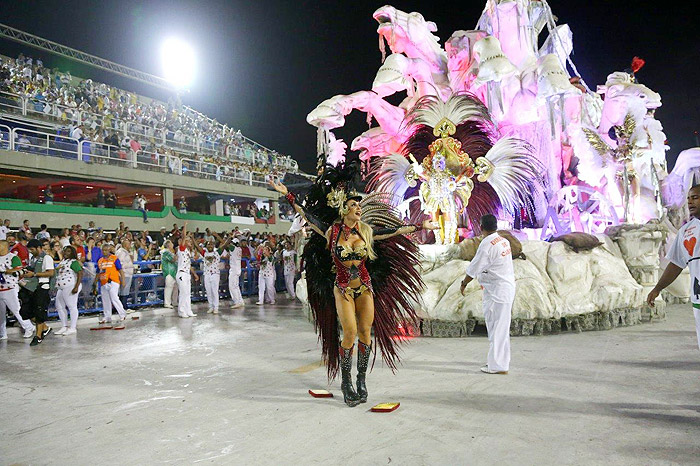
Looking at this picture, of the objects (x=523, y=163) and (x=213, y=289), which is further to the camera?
(x=213, y=289)

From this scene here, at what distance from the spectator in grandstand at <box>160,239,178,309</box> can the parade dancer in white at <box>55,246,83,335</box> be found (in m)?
3.28

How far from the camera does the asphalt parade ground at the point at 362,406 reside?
325 centimetres

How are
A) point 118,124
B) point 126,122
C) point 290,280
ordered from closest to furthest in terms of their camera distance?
point 290,280, point 118,124, point 126,122

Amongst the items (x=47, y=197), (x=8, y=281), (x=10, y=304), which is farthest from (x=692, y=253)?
(x=47, y=197)

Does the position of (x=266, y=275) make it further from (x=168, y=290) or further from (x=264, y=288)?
(x=168, y=290)

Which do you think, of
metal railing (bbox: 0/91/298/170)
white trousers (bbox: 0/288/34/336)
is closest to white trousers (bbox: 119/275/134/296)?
white trousers (bbox: 0/288/34/336)

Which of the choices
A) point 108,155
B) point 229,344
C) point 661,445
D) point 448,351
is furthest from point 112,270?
point 108,155

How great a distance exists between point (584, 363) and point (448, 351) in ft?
5.58

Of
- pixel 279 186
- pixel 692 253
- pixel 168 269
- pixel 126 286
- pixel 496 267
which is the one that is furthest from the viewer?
pixel 168 269

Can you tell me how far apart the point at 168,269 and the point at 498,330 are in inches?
380

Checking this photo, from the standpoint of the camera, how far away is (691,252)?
3.96m

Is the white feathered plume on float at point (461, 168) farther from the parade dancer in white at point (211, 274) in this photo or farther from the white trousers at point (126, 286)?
the white trousers at point (126, 286)

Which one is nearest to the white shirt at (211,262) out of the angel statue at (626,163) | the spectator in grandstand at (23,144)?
the angel statue at (626,163)

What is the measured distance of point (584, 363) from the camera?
5586mm
